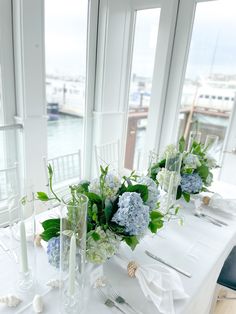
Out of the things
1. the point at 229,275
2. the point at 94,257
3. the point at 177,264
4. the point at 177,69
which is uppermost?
the point at 177,69

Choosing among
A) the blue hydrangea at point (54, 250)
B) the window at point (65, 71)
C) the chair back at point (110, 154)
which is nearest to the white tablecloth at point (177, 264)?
the blue hydrangea at point (54, 250)

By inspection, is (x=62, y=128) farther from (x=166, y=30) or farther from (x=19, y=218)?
(x=19, y=218)

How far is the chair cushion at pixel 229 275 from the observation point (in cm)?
128

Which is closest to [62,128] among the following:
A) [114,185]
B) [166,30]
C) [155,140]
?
[155,140]

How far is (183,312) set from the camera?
32.2 inches

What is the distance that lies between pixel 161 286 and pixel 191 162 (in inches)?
29.4

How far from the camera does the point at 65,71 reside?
2512 mm

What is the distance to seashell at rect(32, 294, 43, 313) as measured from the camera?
76 cm

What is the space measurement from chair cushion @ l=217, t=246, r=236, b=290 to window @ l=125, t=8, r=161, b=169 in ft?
4.48

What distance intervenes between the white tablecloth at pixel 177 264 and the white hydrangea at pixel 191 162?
11.5 inches

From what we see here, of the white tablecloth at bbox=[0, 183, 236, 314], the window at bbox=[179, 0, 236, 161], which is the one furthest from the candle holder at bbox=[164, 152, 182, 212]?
the window at bbox=[179, 0, 236, 161]

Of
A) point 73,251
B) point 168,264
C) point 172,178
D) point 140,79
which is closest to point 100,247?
point 73,251

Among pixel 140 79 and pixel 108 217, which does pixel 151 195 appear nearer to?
pixel 108 217

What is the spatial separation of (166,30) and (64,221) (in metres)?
2.44
